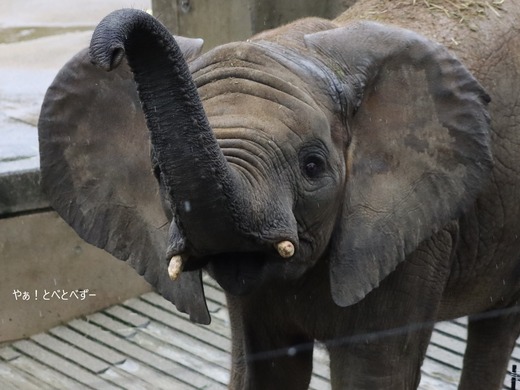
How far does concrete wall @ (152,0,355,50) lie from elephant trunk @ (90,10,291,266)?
332 centimetres

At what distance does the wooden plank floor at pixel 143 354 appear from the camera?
4.41 m

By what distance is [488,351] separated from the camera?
3.69m

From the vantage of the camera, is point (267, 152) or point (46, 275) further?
point (46, 275)

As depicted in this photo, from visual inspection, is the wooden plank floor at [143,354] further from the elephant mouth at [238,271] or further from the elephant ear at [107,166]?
the elephant mouth at [238,271]

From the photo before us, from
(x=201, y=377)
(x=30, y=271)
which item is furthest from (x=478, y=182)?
(x=30, y=271)

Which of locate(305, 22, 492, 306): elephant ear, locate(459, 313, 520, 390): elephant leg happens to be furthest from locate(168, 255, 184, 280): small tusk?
locate(459, 313, 520, 390): elephant leg

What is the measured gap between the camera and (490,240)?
10.2 ft

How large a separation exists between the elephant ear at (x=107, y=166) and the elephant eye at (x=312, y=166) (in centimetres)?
50

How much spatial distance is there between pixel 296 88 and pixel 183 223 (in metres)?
0.48

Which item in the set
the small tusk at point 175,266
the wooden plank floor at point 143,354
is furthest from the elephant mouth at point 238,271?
the wooden plank floor at point 143,354

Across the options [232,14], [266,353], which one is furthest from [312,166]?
[232,14]

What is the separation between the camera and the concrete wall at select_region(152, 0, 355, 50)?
5649 millimetres

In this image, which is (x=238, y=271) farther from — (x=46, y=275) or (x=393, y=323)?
(x=46, y=275)

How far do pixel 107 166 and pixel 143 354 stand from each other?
1822 millimetres
